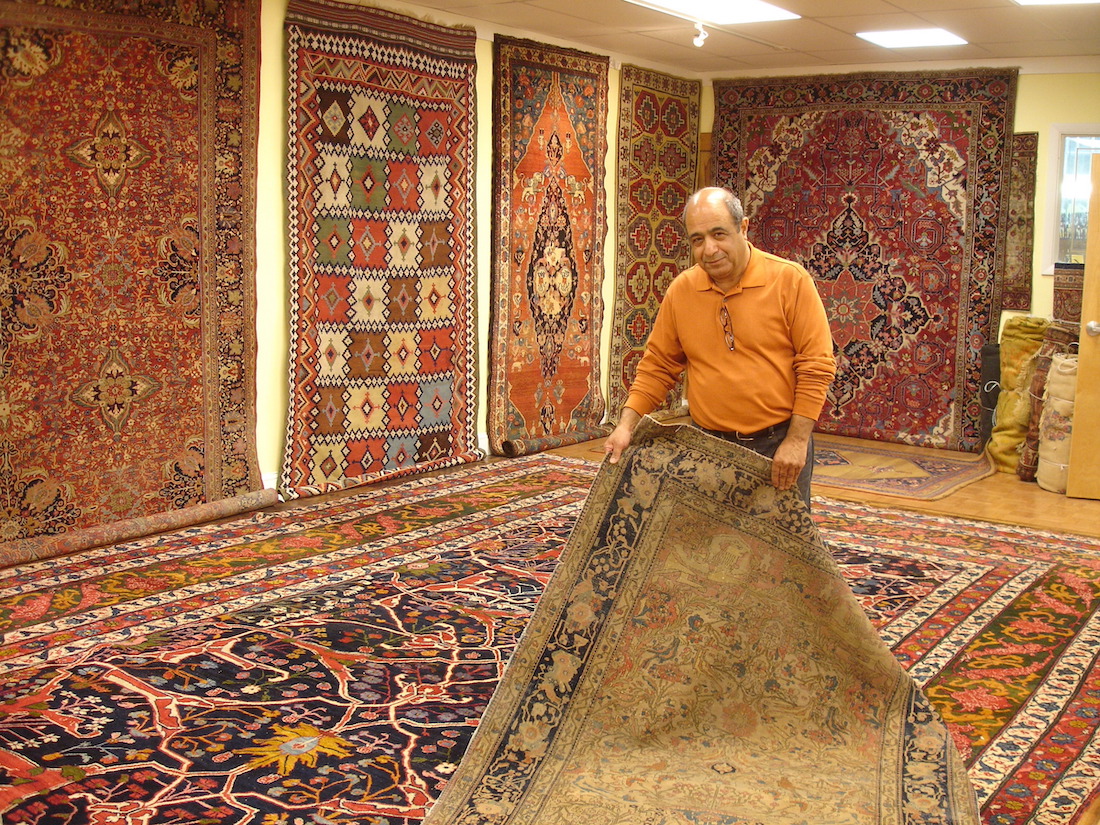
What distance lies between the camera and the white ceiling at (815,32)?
6082mm

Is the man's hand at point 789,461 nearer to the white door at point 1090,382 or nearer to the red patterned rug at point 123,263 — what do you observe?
the red patterned rug at point 123,263

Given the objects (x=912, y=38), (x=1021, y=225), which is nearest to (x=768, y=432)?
(x=912, y=38)

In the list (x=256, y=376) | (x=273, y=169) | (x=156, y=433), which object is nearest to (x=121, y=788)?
(x=156, y=433)

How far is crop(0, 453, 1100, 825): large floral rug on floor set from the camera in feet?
9.45

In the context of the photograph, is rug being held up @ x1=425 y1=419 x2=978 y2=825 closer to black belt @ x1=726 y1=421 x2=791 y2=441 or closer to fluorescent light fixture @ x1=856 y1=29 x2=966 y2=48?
black belt @ x1=726 y1=421 x2=791 y2=441

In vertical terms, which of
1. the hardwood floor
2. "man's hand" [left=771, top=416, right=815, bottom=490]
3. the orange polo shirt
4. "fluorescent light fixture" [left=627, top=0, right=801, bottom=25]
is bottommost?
the hardwood floor

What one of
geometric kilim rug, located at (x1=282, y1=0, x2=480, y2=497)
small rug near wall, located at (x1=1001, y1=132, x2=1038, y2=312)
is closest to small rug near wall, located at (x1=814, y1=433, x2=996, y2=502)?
small rug near wall, located at (x1=1001, y1=132, x2=1038, y2=312)

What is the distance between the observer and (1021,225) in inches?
300

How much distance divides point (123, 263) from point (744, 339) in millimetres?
2985

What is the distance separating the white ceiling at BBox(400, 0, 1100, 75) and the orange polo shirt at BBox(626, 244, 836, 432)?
10.4 feet

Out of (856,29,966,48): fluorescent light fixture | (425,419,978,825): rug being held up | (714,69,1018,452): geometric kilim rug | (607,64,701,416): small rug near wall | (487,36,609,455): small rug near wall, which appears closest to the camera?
(425,419,978,825): rug being held up

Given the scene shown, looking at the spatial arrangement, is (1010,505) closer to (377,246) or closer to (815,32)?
(815,32)

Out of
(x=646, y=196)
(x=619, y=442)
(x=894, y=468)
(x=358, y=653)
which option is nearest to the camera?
(x=619, y=442)

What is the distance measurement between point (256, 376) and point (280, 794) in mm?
3205
